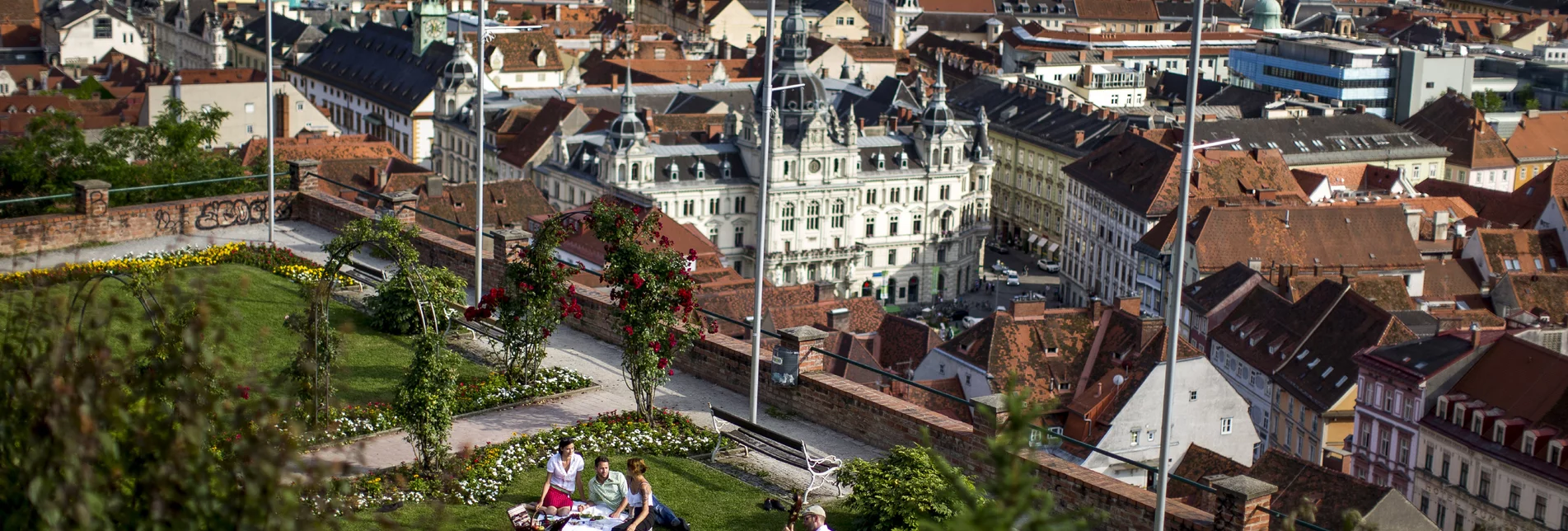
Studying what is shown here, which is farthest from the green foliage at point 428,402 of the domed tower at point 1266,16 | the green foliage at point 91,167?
the domed tower at point 1266,16

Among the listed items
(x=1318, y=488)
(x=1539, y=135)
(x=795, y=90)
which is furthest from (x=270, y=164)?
(x=1539, y=135)

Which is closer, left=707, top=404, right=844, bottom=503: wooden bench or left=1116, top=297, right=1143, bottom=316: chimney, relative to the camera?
left=707, top=404, right=844, bottom=503: wooden bench

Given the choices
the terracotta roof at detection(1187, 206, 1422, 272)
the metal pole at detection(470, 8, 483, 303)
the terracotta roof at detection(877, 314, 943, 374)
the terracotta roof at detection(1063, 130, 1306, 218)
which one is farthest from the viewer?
the terracotta roof at detection(1063, 130, 1306, 218)

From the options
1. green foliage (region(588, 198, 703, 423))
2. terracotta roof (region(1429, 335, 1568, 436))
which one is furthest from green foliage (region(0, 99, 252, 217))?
terracotta roof (region(1429, 335, 1568, 436))

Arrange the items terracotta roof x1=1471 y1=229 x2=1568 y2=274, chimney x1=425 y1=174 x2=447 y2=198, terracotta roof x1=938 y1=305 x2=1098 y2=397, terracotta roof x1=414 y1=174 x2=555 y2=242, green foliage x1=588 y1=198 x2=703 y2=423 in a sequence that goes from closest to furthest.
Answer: green foliage x1=588 y1=198 x2=703 y2=423, terracotta roof x1=938 y1=305 x2=1098 y2=397, terracotta roof x1=414 y1=174 x2=555 y2=242, chimney x1=425 y1=174 x2=447 y2=198, terracotta roof x1=1471 y1=229 x2=1568 y2=274

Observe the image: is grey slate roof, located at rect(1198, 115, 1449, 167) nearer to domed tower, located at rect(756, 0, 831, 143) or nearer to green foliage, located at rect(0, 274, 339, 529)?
domed tower, located at rect(756, 0, 831, 143)

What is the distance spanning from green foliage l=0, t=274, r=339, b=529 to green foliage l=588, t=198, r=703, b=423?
12832mm

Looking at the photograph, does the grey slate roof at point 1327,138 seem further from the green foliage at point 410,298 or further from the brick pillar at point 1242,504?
the brick pillar at point 1242,504

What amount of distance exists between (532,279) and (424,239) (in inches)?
350

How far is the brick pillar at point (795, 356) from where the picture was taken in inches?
1003

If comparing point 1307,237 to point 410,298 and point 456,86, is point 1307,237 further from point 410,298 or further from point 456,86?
point 410,298

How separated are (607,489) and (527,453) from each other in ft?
9.82

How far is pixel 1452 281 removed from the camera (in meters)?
83.9

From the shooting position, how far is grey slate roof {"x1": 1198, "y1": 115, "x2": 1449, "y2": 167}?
117m
